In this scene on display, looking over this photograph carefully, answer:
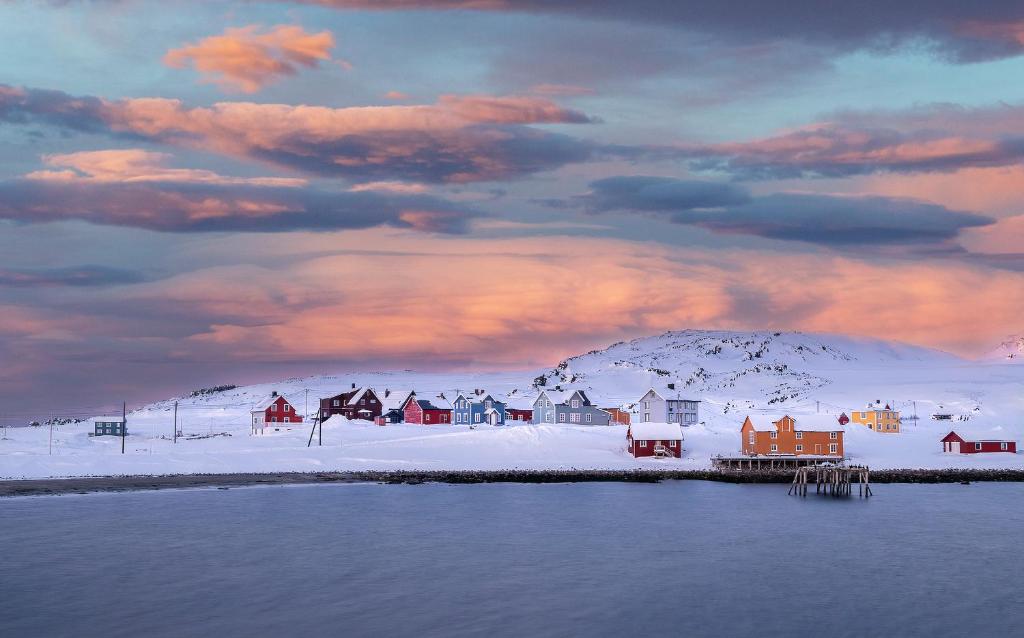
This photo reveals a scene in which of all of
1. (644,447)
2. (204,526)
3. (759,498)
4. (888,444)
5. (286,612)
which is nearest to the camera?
(286,612)

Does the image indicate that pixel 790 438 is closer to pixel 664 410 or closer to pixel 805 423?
pixel 805 423

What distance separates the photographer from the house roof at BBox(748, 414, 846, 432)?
337 feet

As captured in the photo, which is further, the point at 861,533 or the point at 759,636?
the point at 861,533

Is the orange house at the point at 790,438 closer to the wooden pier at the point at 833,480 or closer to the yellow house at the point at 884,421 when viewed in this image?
the wooden pier at the point at 833,480

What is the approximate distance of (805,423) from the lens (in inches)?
4094

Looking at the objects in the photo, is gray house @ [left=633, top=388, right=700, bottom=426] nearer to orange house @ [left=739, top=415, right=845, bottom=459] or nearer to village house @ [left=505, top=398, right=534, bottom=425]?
village house @ [left=505, top=398, right=534, bottom=425]

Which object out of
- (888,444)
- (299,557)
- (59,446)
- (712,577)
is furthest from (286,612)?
(888,444)

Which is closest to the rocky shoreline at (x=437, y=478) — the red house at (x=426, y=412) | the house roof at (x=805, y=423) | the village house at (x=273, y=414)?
the house roof at (x=805, y=423)

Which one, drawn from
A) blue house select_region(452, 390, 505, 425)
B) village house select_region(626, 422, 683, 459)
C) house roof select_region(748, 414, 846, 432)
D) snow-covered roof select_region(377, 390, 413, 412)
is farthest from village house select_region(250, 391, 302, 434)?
house roof select_region(748, 414, 846, 432)

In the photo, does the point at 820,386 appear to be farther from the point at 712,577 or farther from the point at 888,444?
the point at 712,577

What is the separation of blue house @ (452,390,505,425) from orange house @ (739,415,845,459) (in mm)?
41755

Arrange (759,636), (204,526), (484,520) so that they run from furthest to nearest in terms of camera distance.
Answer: (484,520) < (204,526) < (759,636)

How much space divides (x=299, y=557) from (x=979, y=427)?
9981 centimetres

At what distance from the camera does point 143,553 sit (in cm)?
5406
